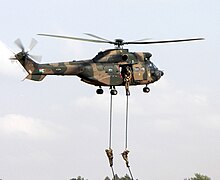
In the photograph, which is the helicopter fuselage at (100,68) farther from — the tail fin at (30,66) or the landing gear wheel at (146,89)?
→ the landing gear wheel at (146,89)

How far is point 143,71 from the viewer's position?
2351 inches

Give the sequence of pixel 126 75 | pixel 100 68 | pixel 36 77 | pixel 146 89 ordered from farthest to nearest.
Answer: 1. pixel 146 89
2. pixel 100 68
3. pixel 126 75
4. pixel 36 77

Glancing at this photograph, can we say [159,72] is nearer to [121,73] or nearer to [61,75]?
[121,73]

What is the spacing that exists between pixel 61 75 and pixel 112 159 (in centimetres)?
963

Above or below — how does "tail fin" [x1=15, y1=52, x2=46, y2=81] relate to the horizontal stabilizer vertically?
above

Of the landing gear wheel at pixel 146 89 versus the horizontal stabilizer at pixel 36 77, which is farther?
the landing gear wheel at pixel 146 89

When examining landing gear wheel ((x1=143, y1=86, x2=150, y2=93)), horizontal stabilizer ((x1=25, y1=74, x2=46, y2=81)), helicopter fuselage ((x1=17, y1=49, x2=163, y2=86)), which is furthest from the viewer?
landing gear wheel ((x1=143, y1=86, x2=150, y2=93))

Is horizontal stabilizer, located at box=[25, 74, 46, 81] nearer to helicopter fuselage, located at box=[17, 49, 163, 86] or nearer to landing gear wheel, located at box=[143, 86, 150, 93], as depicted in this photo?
helicopter fuselage, located at box=[17, 49, 163, 86]

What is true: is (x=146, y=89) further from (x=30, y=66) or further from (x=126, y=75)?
(x=30, y=66)

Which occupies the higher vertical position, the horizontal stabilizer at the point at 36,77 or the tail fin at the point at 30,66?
the tail fin at the point at 30,66

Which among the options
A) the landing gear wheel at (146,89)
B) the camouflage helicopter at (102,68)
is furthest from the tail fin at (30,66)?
the landing gear wheel at (146,89)

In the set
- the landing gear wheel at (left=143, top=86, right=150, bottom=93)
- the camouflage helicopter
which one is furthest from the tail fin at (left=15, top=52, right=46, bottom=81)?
the landing gear wheel at (left=143, top=86, right=150, bottom=93)

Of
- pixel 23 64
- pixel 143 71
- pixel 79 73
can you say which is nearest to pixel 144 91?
pixel 143 71

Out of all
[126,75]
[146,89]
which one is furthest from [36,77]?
[146,89]
